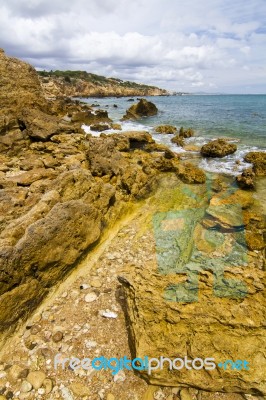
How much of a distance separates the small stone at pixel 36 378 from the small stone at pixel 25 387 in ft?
0.15

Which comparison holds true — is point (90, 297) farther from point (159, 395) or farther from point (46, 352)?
point (159, 395)

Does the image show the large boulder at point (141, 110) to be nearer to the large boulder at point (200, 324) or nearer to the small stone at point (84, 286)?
the small stone at point (84, 286)

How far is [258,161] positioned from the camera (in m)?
14.7

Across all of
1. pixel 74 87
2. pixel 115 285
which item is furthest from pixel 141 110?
pixel 74 87

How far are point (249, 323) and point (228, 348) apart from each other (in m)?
0.49

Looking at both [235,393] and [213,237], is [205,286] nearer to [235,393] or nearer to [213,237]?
[235,393]

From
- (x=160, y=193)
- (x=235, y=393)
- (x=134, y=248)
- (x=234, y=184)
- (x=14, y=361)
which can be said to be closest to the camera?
(x=235, y=393)

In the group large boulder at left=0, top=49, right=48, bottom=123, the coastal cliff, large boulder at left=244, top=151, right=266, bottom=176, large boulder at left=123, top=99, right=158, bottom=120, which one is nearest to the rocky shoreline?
large boulder at left=244, top=151, right=266, bottom=176

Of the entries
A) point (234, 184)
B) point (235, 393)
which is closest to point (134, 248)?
point (235, 393)

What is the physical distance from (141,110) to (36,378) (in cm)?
4126

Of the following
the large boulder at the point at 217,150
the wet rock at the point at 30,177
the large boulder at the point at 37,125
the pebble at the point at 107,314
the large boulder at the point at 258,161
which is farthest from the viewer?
the large boulder at the point at 217,150

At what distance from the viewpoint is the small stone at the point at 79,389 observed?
12.5 feet

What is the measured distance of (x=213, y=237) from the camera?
7.56m

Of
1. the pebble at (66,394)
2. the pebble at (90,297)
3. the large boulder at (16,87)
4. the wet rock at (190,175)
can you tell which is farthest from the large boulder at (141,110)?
the pebble at (66,394)
